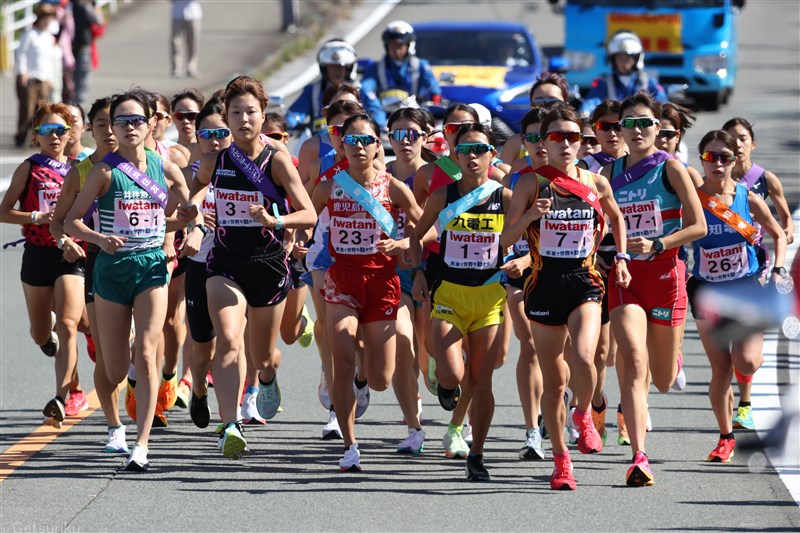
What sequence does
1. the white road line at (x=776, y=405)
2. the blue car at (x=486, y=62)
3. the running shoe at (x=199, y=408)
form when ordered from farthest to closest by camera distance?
the blue car at (x=486, y=62), the running shoe at (x=199, y=408), the white road line at (x=776, y=405)

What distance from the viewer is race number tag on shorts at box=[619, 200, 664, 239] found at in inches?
305

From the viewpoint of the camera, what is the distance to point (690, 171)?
7.99 meters

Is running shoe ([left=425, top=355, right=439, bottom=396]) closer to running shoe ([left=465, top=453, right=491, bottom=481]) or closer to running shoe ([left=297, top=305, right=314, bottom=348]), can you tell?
running shoe ([left=465, top=453, right=491, bottom=481])

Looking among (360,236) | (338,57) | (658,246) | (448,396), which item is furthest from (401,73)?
(658,246)

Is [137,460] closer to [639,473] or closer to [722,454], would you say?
[639,473]

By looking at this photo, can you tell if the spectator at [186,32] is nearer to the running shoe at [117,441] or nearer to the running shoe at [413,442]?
the running shoe at [117,441]

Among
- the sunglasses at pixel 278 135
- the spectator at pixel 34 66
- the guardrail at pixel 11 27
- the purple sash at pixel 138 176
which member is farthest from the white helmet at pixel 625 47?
the guardrail at pixel 11 27

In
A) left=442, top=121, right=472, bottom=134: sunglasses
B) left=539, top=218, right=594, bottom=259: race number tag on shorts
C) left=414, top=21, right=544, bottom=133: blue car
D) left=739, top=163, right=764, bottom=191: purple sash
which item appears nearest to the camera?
left=539, top=218, right=594, bottom=259: race number tag on shorts

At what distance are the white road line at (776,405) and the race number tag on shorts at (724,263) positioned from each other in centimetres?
33

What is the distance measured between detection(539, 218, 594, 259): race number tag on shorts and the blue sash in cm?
90

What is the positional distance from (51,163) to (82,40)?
590 inches

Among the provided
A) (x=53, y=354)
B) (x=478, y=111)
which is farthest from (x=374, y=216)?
(x=53, y=354)

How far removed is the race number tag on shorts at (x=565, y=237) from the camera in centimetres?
732

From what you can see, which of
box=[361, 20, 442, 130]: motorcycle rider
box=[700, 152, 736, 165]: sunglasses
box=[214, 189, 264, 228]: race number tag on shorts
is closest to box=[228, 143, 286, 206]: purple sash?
box=[214, 189, 264, 228]: race number tag on shorts
